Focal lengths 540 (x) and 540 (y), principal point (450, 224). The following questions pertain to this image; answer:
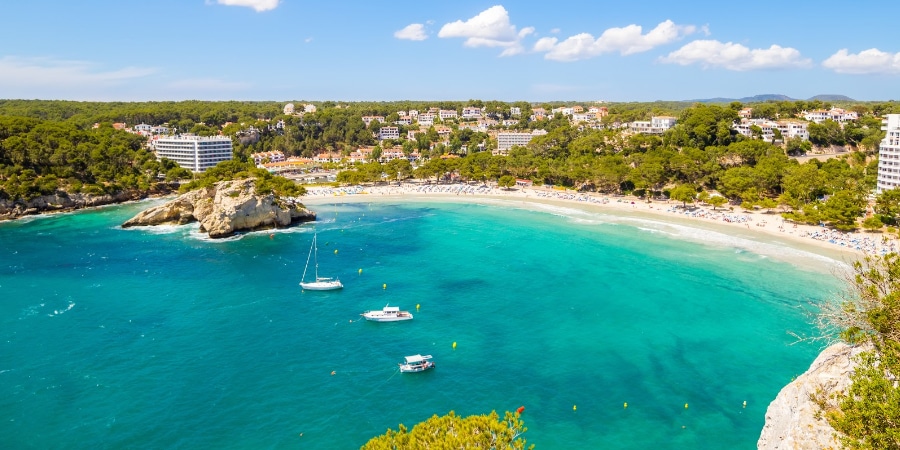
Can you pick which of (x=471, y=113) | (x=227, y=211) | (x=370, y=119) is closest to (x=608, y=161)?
(x=227, y=211)

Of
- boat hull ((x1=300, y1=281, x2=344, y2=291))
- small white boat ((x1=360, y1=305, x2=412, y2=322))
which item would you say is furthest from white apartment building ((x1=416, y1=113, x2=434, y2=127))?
small white boat ((x1=360, y1=305, x2=412, y2=322))

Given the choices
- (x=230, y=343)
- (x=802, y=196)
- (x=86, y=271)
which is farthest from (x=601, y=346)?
(x=802, y=196)

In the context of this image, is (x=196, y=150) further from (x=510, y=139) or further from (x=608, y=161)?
(x=608, y=161)

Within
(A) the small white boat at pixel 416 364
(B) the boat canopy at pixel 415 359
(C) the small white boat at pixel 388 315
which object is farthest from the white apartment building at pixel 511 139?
(A) the small white boat at pixel 416 364

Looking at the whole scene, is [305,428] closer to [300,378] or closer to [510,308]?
[300,378]

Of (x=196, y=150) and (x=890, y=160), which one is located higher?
(x=196, y=150)

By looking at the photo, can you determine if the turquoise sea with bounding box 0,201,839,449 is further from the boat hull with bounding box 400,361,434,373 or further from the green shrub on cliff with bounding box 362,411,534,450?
the green shrub on cliff with bounding box 362,411,534,450
